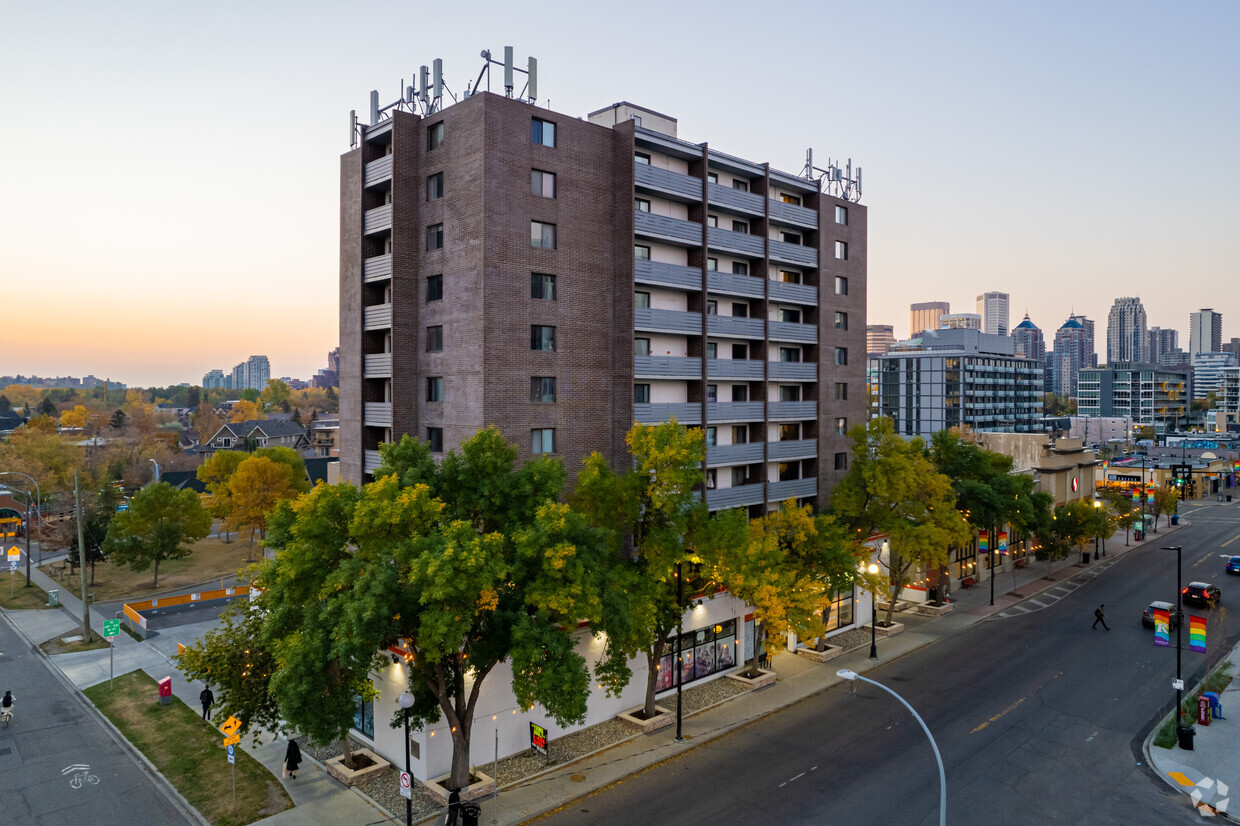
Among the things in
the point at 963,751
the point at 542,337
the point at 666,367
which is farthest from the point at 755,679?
the point at 542,337

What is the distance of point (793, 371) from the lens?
155 feet

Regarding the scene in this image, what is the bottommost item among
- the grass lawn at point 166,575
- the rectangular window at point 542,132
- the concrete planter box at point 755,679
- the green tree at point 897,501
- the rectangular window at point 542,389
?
the grass lawn at point 166,575

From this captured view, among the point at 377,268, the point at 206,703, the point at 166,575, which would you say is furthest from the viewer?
the point at 166,575

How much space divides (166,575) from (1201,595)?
8371 cm

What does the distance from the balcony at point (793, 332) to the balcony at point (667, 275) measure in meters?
7.30

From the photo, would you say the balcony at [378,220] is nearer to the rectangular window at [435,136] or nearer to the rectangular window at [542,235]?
the rectangular window at [435,136]

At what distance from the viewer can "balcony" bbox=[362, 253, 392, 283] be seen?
3678 centimetres

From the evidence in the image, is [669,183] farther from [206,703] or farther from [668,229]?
[206,703]

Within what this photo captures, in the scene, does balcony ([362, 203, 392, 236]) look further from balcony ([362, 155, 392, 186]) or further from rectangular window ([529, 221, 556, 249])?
rectangular window ([529, 221, 556, 249])

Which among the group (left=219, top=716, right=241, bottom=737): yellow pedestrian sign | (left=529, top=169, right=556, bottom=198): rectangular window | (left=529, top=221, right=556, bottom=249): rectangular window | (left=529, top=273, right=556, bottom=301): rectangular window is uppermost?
(left=529, top=169, right=556, bottom=198): rectangular window

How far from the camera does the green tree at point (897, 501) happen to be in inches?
1713

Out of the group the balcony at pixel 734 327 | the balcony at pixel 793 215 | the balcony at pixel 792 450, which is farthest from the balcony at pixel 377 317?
the balcony at pixel 793 215

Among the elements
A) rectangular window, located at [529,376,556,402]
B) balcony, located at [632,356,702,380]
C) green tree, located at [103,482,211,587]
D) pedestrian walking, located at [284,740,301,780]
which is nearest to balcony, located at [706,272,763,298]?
balcony, located at [632,356,702,380]

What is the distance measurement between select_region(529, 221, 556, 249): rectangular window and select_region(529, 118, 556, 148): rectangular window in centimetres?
395
